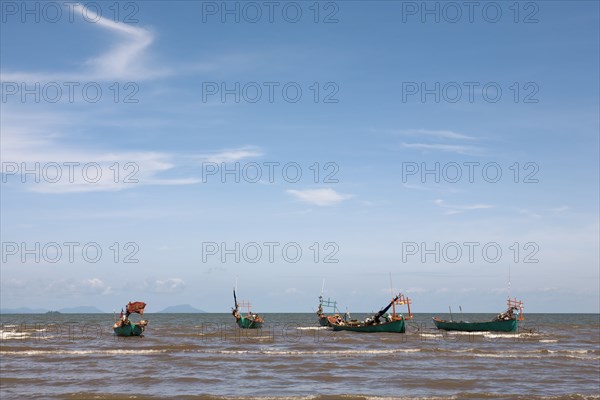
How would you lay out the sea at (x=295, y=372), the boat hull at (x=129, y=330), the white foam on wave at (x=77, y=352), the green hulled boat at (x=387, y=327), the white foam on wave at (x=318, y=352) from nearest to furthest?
the sea at (x=295, y=372) → the white foam on wave at (x=77, y=352) → the white foam on wave at (x=318, y=352) → the boat hull at (x=129, y=330) → the green hulled boat at (x=387, y=327)

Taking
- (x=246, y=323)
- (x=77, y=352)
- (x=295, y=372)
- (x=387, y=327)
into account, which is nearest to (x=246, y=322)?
(x=246, y=323)

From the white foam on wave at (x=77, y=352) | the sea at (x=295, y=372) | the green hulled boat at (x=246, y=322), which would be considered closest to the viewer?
the sea at (x=295, y=372)

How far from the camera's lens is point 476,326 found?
74.4 meters

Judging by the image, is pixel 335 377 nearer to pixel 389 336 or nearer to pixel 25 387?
pixel 25 387

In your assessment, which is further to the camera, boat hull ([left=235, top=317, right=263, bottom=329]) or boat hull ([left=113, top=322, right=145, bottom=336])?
boat hull ([left=235, top=317, right=263, bottom=329])

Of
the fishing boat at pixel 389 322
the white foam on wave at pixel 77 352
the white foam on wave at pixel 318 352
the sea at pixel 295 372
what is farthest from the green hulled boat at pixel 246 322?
the white foam on wave at pixel 318 352

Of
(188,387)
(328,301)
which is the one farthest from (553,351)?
(328,301)

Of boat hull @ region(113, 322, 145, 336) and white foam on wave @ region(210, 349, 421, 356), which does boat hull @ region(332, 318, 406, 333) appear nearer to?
white foam on wave @ region(210, 349, 421, 356)

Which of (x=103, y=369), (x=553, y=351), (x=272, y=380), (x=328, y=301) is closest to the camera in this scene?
(x=272, y=380)

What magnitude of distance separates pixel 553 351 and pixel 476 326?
2527 centimetres

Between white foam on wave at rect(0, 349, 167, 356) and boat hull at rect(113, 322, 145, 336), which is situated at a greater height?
white foam on wave at rect(0, 349, 167, 356)

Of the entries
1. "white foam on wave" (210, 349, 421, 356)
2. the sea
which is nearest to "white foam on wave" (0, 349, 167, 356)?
the sea

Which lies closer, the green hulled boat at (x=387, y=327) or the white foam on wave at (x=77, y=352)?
the white foam on wave at (x=77, y=352)

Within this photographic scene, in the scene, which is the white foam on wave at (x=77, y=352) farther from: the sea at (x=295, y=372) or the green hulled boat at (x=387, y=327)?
the green hulled boat at (x=387, y=327)
